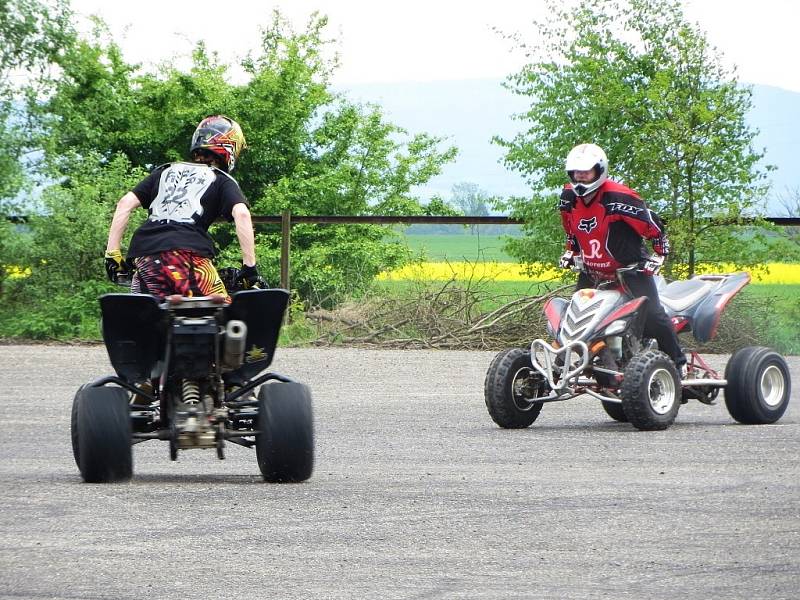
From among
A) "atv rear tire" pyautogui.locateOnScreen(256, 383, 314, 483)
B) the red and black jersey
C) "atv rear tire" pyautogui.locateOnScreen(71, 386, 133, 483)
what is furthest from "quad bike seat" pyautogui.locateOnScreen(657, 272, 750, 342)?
"atv rear tire" pyautogui.locateOnScreen(71, 386, 133, 483)

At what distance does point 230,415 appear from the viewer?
8438mm

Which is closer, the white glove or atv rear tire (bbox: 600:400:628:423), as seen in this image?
the white glove

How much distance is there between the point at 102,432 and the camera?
8.12 m

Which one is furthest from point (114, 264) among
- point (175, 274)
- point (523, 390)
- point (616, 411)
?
point (616, 411)

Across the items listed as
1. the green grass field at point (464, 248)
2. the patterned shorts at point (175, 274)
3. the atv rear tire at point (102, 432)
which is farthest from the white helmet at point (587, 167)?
the green grass field at point (464, 248)

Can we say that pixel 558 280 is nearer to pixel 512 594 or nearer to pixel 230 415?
pixel 230 415

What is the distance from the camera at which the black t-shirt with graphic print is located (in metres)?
8.62

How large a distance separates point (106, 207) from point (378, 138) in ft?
33.8

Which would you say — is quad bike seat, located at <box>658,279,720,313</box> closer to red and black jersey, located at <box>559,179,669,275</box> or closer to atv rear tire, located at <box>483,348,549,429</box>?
red and black jersey, located at <box>559,179,669,275</box>

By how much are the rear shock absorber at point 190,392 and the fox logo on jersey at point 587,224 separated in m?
4.30

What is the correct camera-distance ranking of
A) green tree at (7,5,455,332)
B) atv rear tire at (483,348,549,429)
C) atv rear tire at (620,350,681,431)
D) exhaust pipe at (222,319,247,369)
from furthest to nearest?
green tree at (7,5,455,332) → atv rear tire at (483,348,549,429) → atv rear tire at (620,350,681,431) → exhaust pipe at (222,319,247,369)

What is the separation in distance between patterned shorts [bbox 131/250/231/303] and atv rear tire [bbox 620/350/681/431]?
360 centimetres

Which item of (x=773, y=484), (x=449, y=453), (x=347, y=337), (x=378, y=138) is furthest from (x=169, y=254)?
(x=378, y=138)

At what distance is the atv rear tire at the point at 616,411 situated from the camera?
12281mm
